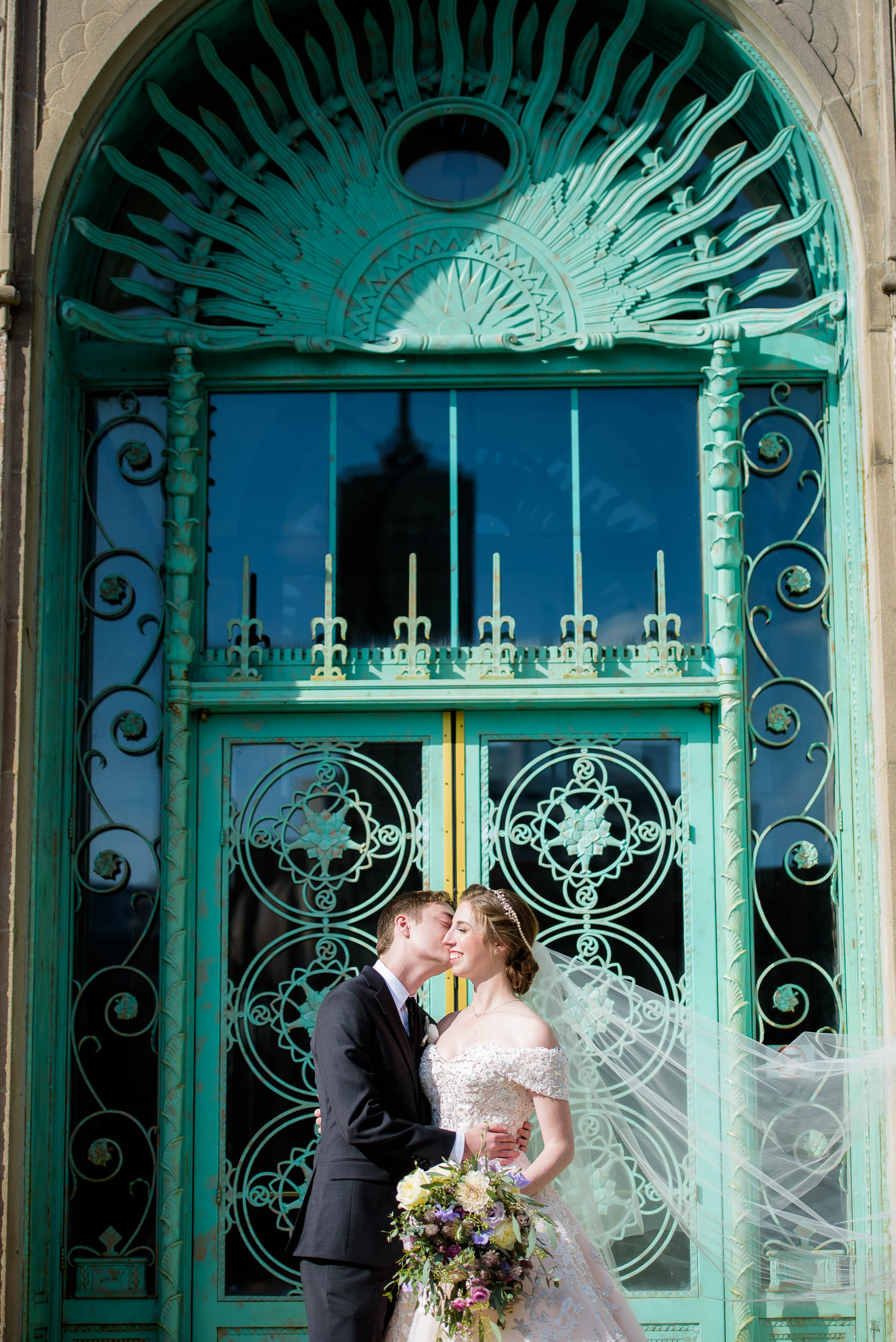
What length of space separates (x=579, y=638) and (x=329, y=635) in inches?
42.0

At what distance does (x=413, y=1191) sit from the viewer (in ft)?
13.6

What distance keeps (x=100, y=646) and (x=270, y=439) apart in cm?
117

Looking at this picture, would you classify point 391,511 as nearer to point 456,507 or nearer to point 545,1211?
point 456,507

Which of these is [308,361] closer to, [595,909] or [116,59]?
[116,59]

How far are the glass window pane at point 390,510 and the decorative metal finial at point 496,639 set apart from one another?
0.17 meters

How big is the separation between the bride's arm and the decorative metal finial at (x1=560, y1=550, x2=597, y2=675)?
2044 millimetres

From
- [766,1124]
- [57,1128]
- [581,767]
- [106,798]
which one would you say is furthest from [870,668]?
[57,1128]

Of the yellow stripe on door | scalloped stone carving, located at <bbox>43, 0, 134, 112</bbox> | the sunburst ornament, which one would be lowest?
the yellow stripe on door

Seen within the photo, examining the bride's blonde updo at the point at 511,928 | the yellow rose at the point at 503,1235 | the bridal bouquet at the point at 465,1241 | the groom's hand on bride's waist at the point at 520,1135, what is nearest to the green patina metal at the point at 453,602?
the bride's blonde updo at the point at 511,928

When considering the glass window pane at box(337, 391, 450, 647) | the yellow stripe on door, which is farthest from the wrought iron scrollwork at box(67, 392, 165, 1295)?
the yellow stripe on door

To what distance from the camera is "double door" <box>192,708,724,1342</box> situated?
5.75 meters

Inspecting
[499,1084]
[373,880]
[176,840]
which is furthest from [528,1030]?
[176,840]

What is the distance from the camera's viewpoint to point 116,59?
5949 mm

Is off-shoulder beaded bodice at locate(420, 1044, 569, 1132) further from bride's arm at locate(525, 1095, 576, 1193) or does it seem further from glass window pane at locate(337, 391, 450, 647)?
glass window pane at locate(337, 391, 450, 647)
